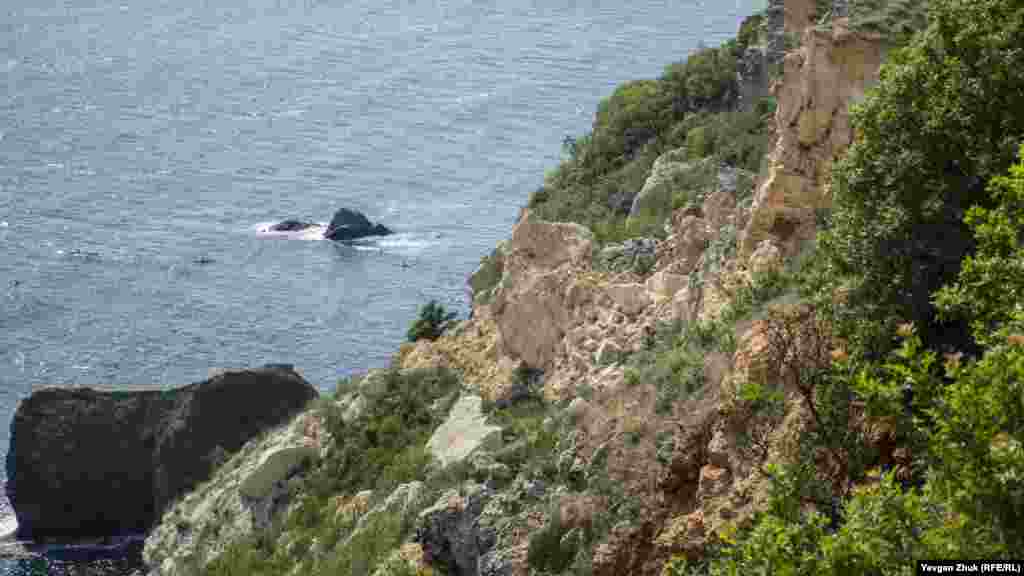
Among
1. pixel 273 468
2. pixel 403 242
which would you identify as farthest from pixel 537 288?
pixel 403 242

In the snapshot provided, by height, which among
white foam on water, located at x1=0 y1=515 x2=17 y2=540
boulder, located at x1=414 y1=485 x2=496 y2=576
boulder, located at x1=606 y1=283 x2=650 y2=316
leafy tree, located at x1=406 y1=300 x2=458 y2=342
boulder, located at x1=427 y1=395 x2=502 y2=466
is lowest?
white foam on water, located at x1=0 y1=515 x2=17 y2=540

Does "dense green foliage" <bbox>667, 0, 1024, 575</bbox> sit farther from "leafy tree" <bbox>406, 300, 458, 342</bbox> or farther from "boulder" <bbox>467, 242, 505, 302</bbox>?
"leafy tree" <bbox>406, 300, 458, 342</bbox>

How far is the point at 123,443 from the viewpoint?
75125 mm

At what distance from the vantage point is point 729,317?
29.3 m

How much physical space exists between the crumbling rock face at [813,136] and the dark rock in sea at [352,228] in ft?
230

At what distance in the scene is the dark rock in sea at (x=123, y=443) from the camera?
237 ft

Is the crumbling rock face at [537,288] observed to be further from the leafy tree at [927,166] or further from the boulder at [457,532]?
the leafy tree at [927,166]

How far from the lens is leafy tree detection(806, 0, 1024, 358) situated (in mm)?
24375

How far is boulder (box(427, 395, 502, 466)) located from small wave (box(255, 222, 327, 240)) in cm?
6106

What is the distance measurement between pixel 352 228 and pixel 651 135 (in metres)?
42.9

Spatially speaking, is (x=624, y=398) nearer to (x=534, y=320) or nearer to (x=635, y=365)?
(x=635, y=365)

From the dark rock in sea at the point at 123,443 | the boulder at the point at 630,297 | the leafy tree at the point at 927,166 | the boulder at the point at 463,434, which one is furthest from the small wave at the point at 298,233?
the leafy tree at the point at 927,166

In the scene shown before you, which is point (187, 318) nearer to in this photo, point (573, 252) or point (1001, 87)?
point (573, 252)

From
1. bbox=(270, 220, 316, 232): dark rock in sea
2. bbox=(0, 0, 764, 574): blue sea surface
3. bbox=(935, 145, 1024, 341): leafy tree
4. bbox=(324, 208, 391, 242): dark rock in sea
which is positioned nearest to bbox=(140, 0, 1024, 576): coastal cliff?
bbox=(935, 145, 1024, 341): leafy tree
